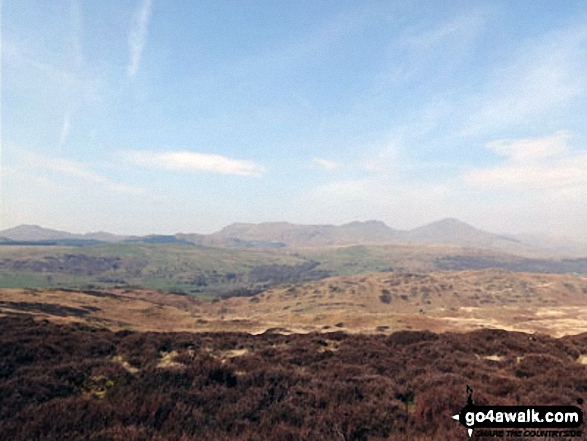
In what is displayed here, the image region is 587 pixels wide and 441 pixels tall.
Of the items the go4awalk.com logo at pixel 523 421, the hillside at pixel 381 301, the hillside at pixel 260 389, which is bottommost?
the hillside at pixel 381 301

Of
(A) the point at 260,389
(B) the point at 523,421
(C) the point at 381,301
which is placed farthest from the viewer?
(C) the point at 381,301

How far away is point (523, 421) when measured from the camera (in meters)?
7.90

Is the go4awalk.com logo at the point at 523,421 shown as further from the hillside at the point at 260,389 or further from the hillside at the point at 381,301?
the hillside at the point at 381,301

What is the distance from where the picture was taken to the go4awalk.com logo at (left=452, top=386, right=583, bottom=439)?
739cm

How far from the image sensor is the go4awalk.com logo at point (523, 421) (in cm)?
739

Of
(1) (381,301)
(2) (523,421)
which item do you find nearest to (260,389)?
(2) (523,421)

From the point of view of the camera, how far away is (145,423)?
28.7 ft

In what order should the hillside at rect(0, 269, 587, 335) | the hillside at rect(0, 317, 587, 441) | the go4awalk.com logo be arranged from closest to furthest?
1. the go4awalk.com logo
2. the hillside at rect(0, 317, 587, 441)
3. the hillside at rect(0, 269, 587, 335)

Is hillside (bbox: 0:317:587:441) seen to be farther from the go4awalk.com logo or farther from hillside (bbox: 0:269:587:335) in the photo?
hillside (bbox: 0:269:587:335)

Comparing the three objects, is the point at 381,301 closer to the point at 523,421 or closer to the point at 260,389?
the point at 260,389

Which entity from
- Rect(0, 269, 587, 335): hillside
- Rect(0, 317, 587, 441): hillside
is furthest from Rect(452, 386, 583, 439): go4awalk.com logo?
Rect(0, 269, 587, 335): hillside

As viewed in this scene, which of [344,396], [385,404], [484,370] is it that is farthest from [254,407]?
[484,370]

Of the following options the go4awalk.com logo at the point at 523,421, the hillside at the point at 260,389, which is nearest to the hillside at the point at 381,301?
the hillside at the point at 260,389

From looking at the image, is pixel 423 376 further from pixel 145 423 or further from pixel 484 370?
pixel 145 423
